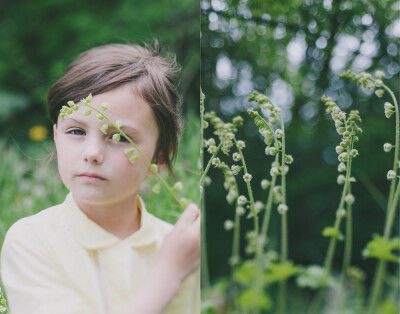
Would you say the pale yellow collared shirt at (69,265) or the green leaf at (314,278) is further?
the green leaf at (314,278)

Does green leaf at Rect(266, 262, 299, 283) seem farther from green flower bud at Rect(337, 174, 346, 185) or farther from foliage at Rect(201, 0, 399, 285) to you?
green flower bud at Rect(337, 174, 346, 185)

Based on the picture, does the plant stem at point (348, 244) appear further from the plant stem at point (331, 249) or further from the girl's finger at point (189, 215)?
the girl's finger at point (189, 215)

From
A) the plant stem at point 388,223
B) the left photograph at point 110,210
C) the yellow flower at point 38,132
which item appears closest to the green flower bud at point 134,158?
the left photograph at point 110,210

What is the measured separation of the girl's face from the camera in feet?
1.90

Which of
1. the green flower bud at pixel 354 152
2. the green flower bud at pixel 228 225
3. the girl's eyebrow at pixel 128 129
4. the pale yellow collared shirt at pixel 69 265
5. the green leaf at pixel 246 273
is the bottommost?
the green leaf at pixel 246 273

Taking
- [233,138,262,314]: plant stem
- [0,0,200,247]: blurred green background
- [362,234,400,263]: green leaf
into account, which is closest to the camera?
[233,138,262,314]: plant stem

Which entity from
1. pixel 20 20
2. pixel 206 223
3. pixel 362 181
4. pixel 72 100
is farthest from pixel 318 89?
pixel 20 20

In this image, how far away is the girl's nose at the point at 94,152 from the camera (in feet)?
1.89

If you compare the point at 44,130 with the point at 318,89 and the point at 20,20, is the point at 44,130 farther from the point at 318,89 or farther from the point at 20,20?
the point at 20,20

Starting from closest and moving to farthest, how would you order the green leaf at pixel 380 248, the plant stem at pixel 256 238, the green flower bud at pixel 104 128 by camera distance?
the green flower bud at pixel 104 128
the plant stem at pixel 256 238
the green leaf at pixel 380 248

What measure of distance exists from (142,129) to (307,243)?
1.26ft

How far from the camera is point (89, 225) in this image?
609mm

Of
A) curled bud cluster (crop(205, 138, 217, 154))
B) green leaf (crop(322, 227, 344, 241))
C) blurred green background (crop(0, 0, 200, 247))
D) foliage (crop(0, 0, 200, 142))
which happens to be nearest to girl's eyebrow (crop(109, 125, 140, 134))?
curled bud cluster (crop(205, 138, 217, 154))

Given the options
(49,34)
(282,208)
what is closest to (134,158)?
(282,208)
